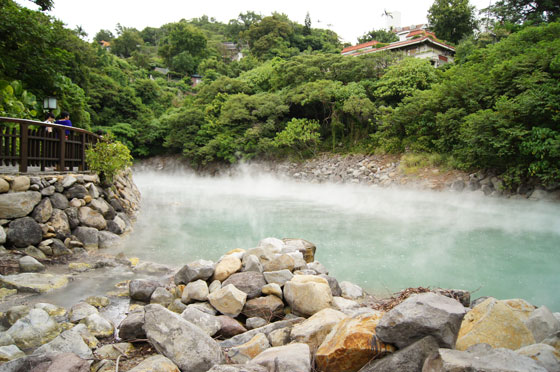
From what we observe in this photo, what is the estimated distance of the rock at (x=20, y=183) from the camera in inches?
230

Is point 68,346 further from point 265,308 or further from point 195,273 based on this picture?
point 265,308

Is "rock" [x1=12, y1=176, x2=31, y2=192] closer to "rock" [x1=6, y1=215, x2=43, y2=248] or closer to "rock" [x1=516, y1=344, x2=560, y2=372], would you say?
"rock" [x1=6, y1=215, x2=43, y2=248]

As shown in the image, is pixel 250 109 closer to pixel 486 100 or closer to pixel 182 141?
pixel 182 141

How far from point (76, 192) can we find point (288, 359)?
6230 mm

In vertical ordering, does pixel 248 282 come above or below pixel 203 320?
above

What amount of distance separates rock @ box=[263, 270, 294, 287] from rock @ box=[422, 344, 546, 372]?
213 centimetres

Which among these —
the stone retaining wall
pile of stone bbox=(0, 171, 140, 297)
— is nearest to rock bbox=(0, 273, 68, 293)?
pile of stone bbox=(0, 171, 140, 297)

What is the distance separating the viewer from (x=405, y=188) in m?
14.0

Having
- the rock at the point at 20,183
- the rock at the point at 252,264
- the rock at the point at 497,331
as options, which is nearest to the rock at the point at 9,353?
the rock at the point at 252,264

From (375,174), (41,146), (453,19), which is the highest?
(453,19)

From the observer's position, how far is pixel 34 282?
4387 millimetres

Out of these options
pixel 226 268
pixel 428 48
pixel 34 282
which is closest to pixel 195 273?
pixel 226 268

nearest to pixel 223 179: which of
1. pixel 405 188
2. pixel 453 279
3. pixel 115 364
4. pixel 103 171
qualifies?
pixel 405 188

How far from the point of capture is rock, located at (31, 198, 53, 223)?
5914mm
